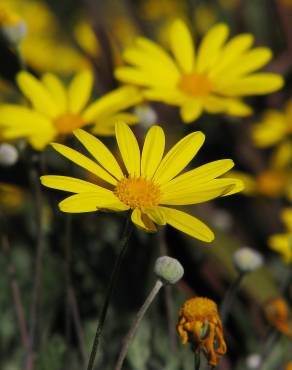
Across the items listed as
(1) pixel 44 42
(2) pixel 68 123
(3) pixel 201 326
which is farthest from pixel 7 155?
(1) pixel 44 42

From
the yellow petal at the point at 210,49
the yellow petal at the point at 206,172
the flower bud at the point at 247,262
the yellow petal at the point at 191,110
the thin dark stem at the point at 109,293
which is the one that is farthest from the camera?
the yellow petal at the point at 210,49

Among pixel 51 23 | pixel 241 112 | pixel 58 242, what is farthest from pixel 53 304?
pixel 51 23

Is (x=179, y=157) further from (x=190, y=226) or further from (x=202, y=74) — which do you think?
(x=202, y=74)

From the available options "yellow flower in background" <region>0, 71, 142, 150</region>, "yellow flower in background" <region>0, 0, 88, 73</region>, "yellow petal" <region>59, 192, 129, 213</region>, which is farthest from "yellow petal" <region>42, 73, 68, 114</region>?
"yellow flower in background" <region>0, 0, 88, 73</region>

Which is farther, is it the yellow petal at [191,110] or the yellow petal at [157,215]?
the yellow petal at [191,110]

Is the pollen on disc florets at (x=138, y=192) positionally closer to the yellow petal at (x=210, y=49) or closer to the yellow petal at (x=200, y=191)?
the yellow petal at (x=200, y=191)

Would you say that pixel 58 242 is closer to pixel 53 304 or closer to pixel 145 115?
pixel 53 304

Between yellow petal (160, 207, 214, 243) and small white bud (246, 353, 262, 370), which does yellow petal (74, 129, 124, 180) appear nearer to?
yellow petal (160, 207, 214, 243)

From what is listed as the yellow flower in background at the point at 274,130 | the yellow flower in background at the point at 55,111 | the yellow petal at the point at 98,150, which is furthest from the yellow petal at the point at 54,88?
the yellow flower in background at the point at 274,130
